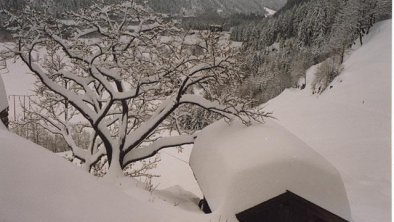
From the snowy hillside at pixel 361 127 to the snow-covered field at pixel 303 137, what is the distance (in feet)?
0.15

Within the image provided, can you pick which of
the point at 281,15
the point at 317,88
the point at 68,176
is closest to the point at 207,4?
the point at 68,176

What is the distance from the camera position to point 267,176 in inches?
287

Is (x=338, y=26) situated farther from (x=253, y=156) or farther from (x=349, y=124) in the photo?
(x=253, y=156)

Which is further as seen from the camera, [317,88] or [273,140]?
[317,88]

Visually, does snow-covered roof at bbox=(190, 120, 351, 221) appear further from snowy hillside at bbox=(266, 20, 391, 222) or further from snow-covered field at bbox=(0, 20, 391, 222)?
snowy hillside at bbox=(266, 20, 391, 222)

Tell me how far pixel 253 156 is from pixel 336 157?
18.0 metres

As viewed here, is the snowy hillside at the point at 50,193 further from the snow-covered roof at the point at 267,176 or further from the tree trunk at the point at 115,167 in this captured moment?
the tree trunk at the point at 115,167

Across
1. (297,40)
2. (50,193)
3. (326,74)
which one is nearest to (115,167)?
(50,193)

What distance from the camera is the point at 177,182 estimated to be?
2094cm

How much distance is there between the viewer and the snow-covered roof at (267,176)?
7.13m

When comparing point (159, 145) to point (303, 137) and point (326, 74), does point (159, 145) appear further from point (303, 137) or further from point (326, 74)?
point (326, 74)

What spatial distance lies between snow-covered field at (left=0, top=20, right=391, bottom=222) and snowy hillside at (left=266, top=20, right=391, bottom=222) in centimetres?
5

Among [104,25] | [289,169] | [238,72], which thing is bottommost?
[289,169]

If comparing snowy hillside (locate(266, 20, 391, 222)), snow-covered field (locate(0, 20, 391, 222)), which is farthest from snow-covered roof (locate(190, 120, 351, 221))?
snowy hillside (locate(266, 20, 391, 222))
